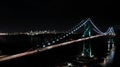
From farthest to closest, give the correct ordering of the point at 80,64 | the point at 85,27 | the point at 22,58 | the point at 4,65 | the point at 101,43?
the point at 101,43, the point at 85,27, the point at 80,64, the point at 22,58, the point at 4,65

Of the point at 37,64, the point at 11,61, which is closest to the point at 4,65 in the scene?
the point at 11,61

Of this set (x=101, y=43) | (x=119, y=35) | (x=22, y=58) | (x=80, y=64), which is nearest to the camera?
(x=22, y=58)

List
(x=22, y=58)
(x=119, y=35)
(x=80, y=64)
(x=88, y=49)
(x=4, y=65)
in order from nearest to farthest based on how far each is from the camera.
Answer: (x=4, y=65)
(x=22, y=58)
(x=80, y=64)
(x=88, y=49)
(x=119, y=35)

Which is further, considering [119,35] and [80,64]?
[119,35]

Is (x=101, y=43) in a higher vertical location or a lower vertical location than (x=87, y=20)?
lower

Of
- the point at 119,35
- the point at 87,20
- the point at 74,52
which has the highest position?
the point at 87,20

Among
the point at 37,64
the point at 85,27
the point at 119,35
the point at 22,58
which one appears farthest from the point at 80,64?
the point at 119,35

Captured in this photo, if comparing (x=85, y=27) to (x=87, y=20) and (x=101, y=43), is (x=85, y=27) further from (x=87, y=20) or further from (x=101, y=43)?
(x=101, y=43)

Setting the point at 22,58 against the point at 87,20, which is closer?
the point at 22,58

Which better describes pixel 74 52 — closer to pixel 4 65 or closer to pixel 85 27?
pixel 85 27
